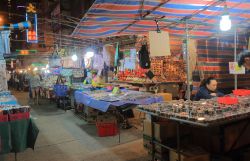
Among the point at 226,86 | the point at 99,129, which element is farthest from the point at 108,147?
the point at 226,86

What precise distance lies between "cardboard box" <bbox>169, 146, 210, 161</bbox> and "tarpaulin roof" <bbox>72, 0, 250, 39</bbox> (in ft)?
10.0

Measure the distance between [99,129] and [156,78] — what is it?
4732mm

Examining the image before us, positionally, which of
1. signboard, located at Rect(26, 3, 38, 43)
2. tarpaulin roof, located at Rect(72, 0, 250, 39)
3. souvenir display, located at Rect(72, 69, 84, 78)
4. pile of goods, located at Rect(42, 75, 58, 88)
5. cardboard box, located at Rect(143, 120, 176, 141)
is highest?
signboard, located at Rect(26, 3, 38, 43)

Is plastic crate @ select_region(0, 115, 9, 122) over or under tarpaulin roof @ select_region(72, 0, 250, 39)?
under

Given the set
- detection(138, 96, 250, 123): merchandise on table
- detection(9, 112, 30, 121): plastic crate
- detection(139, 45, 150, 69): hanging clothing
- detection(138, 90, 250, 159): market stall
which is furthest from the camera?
detection(139, 45, 150, 69): hanging clothing

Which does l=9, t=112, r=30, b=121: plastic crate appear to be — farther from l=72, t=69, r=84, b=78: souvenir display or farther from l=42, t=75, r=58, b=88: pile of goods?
l=42, t=75, r=58, b=88: pile of goods

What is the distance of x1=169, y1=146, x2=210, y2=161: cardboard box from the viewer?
13.9 feet

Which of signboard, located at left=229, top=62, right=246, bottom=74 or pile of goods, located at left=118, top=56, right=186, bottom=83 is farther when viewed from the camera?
pile of goods, located at left=118, top=56, right=186, bottom=83

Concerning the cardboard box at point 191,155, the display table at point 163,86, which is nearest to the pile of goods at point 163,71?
the display table at point 163,86

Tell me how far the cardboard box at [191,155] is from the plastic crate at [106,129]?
11.6ft

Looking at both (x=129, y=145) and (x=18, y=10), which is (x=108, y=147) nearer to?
(x=129, y=145)

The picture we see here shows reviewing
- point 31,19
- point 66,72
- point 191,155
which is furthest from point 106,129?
point 31,19

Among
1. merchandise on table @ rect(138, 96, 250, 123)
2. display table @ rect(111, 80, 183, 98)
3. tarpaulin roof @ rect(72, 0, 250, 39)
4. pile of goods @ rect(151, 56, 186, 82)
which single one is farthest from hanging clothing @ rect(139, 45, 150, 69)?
pile of goods @ rect(151, 56, 186, 82)

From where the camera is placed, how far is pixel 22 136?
544 cm
